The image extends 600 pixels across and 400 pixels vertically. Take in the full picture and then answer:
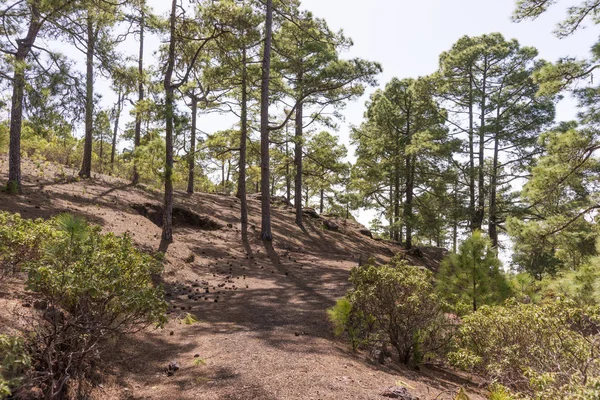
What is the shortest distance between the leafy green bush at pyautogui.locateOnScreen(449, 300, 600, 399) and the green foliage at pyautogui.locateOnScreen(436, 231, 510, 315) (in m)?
3.00

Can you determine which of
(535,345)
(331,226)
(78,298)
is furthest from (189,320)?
(331,226)

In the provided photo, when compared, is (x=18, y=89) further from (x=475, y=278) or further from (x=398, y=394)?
(x=475, y=278)

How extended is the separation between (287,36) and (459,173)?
1085 centimetres

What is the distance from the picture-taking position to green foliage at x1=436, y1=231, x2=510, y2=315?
7.75 meters

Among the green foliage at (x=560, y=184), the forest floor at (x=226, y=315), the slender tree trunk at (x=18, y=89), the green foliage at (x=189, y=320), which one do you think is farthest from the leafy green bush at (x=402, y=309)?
the slender tree trunk at (x=18, y=89)

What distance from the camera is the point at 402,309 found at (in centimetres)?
499

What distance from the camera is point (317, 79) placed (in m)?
14.3

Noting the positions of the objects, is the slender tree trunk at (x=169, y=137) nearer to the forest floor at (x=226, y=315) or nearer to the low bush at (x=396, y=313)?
the forest floor at (x=226, y=315)

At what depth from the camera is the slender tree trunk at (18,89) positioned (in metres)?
7.85

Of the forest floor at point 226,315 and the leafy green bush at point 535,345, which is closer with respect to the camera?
the leafy green bush at point 535,345

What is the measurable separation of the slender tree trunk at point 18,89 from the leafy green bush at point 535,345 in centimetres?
1024

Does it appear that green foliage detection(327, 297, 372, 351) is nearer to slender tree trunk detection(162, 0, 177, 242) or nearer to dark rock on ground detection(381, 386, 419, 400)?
dark rock on ground detection(381, 386, 419, 400)

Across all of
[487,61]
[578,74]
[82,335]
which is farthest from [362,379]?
[487,61]

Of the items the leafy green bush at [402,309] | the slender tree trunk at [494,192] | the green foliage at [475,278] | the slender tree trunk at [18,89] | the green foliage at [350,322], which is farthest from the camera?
the slender tree trunk at [494,192]
